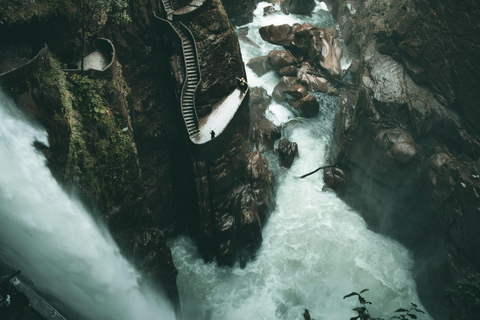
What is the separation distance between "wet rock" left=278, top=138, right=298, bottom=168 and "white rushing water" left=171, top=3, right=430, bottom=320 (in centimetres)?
73

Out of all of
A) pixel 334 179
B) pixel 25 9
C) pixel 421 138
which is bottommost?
pixel 334 179

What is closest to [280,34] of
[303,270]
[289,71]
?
[289,71]

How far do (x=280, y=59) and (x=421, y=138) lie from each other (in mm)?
16678

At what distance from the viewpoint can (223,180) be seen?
69.5ft

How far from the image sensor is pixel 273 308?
1986cm

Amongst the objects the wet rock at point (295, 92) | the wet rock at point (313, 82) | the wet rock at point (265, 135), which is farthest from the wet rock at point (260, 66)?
the wet rock at point (265, 135)

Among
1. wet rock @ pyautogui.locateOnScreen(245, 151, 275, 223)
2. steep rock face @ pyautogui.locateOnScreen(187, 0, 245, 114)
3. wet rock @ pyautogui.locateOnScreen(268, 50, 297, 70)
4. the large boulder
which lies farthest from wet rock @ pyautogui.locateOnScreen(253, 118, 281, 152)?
the large boulder

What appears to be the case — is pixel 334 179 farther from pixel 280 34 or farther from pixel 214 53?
pixel 280 34

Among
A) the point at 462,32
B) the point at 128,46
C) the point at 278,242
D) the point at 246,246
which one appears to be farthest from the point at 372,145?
the point at 128,46

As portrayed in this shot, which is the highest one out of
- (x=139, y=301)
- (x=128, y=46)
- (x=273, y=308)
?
(x=128, y=46)

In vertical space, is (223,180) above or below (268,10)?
below

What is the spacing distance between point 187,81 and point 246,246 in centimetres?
1216

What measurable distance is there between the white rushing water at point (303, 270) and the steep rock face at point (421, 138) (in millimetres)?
1468

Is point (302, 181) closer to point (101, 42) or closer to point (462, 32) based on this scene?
point (462, 32)
